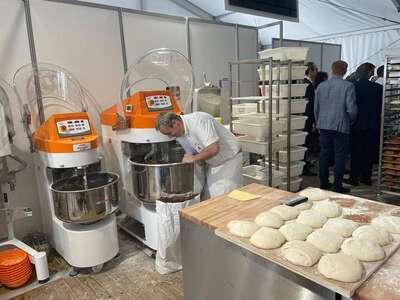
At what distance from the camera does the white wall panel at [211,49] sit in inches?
135

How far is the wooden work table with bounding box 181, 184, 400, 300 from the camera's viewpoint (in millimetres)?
858

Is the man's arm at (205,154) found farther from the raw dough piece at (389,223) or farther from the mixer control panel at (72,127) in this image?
the raw dough piece at (389,223)

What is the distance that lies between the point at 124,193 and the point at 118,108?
721mm

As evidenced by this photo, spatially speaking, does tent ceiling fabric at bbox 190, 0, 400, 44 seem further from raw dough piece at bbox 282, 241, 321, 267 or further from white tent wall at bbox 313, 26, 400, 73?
raw dough piece at bbox 282, 241, 321, 267

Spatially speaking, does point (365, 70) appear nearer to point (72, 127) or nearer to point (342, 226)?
point (342, 226)

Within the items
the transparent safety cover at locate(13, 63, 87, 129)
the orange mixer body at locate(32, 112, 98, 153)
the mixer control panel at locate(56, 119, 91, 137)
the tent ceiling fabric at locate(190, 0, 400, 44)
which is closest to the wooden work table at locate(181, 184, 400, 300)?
the orange mixer body at locate(32, 112, 98, 153)

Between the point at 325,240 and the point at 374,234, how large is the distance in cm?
17

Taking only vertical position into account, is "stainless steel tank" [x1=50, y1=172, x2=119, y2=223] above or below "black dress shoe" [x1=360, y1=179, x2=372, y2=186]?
above

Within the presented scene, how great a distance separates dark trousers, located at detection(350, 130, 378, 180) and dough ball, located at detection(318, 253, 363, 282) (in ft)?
10.0

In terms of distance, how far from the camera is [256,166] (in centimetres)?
330

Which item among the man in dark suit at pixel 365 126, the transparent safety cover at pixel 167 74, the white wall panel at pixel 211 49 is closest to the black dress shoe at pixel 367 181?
the man in dark suit at pixel 365 126

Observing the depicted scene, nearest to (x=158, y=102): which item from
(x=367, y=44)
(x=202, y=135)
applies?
(x=202, y=135)

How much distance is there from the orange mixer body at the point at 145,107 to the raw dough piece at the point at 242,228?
1045 millimetres

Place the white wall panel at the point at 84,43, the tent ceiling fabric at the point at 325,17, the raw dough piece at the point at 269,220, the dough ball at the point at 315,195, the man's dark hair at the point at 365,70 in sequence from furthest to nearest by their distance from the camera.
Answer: the tent ceiling fabric at the point at 325,17
the man's dark hair at the point at 365,70
the white wall panel at the point at 84,43
the dough ball at the point at 315,195
the raw dough piece at the point at 269,220
